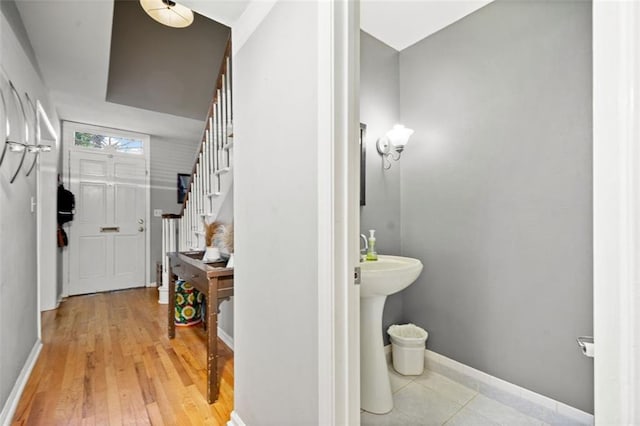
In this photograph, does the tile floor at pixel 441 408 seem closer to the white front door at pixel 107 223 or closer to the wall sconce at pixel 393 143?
the wall sconce at pixel 393 143

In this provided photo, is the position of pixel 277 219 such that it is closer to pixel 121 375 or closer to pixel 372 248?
pixel 372 248

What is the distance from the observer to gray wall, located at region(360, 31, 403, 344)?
2.10m

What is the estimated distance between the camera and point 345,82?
0.94 metres

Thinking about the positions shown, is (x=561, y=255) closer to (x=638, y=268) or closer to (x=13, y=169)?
(x=638, y=268)

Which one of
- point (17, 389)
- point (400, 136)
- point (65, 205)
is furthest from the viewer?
point (65, 205)

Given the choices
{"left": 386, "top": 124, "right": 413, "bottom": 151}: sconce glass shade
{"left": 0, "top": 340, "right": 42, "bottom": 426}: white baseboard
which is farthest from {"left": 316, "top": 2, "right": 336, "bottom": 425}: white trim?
{"left": 0, "top": 340, "right": 42, "bottom": 426}: white baseboard

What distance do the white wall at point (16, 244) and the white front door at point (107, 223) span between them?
6.18 ft

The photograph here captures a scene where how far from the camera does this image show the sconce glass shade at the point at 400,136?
6.84 feet

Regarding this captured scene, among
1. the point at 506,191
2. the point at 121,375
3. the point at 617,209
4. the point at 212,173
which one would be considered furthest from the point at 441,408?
the point at 212,173

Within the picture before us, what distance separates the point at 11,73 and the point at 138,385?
81.5 inches

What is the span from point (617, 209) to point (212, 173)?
8.34 ft

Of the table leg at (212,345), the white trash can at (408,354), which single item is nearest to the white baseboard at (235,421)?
the table leg at (212,345)

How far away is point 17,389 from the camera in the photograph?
5.73ft

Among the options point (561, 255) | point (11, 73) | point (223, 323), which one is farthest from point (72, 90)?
point (561, 255)
